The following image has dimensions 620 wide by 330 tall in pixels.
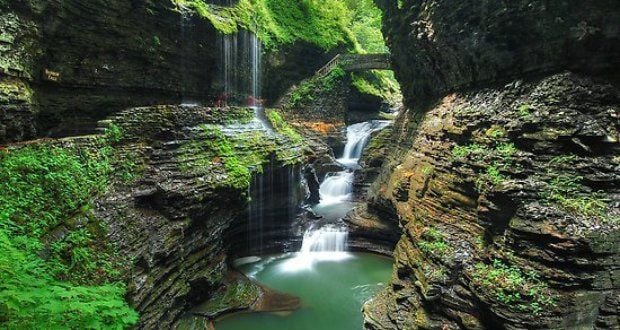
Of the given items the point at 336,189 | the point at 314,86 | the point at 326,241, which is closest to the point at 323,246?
the point at 326,241

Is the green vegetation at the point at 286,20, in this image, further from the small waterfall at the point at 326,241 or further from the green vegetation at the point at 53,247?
the green vegetation at the point at 53,247

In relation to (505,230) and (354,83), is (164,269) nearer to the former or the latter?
(505,230)

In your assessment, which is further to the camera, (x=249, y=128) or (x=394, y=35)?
(x=394, y=35)

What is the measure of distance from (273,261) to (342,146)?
13409 millimetres

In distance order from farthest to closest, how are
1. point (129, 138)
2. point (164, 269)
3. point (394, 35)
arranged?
point (394, 35), point (129, 138), point (164, 269)

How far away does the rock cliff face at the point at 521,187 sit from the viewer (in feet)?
19.2

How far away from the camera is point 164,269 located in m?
8.46

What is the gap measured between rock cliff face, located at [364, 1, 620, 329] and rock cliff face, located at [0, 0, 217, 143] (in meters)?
11.3

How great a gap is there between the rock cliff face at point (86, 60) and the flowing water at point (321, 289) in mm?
8044

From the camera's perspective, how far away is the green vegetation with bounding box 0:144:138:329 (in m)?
4.13

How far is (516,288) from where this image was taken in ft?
20.1

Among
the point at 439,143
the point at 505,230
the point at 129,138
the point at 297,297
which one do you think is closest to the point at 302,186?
the point at 297,297

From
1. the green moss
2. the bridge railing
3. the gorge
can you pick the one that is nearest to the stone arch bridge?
the bridge railing

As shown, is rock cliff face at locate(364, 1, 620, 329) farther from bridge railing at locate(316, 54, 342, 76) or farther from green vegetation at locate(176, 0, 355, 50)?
bridge railing at locate(316, 54, 342, 76)
